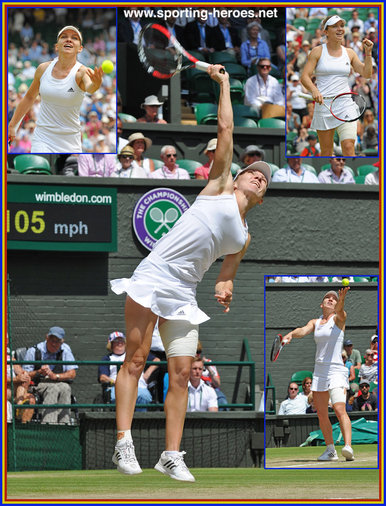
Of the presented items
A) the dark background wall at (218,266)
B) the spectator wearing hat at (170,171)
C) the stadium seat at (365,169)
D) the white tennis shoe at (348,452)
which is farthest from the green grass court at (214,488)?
the stadium seat at (365,169)

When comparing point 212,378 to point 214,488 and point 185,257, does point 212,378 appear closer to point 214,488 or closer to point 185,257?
point 214,488

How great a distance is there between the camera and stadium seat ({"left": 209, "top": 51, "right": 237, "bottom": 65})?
15.4 meters

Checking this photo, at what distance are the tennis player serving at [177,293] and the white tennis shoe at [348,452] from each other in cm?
271

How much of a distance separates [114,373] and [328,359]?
451 cm

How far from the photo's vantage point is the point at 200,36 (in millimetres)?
15477

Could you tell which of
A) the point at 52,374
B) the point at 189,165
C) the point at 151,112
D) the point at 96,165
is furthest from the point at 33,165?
the point at 52,374

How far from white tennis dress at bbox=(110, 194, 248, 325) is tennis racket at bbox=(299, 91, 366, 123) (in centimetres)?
375

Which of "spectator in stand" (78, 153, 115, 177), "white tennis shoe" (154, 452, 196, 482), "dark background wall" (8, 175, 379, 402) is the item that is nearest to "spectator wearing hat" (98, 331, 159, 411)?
"dark background wall" (8, 175, 379, 402)

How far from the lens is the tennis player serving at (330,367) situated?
8.58m

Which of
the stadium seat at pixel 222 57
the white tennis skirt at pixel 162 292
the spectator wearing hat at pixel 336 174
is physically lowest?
Result: the white tennis skirt at pixel 162 292

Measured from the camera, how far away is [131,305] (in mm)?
6324

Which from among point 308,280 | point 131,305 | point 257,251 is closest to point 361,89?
point 257,251

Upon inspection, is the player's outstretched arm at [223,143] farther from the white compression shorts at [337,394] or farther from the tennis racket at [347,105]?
the tennis racket at [347,105]

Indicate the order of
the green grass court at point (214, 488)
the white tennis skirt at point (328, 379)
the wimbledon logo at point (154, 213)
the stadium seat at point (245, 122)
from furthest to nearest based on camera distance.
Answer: the stadium seat at point (245, 122), the wimbledon logo at point (154, 213), the white tennis skirt at point (328, 379), the green grass court at point (214, 488)
